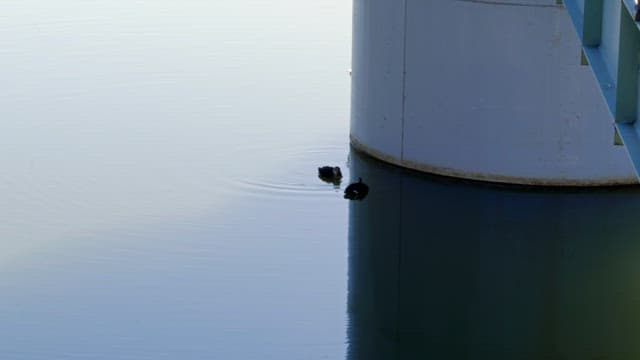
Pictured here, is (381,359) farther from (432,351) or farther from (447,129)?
(447,129)

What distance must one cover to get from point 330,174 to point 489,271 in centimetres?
290

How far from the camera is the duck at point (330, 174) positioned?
17.2m

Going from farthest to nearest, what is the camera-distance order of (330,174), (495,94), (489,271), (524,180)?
(330,174) < (524,180) < (495,94) < (489,271)

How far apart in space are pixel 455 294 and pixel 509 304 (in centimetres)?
49

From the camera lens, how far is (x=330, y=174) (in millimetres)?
17281

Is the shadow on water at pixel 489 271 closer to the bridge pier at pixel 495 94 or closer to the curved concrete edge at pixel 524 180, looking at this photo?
the curved concrete edge at pixel 524 180

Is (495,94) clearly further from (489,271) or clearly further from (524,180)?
(489,271)

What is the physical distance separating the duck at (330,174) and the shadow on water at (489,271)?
9.0 inches

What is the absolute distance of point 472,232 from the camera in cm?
1582

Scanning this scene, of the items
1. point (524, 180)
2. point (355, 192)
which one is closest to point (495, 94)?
point (524, 180)

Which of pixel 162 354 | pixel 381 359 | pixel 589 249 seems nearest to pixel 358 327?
pixel 381 359

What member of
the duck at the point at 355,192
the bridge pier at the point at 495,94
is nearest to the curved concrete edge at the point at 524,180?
the bridge pier at the point at 495,94

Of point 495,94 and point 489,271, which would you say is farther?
point 495,94

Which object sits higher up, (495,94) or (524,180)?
(495,94)
